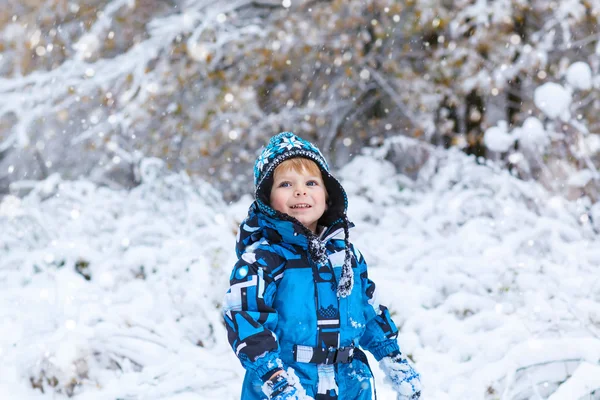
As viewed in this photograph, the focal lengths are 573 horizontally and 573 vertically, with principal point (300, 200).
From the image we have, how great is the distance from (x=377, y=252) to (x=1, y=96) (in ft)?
18.5

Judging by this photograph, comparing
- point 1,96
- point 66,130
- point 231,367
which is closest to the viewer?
point 231,367

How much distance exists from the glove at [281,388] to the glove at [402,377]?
22.1 inches

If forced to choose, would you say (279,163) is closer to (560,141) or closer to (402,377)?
(402,377)

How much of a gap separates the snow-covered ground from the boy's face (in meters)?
1.69

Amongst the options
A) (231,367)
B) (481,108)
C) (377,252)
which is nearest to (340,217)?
Result: (231,367)

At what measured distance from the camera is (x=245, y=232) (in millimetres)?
2289

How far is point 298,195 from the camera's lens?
236cm

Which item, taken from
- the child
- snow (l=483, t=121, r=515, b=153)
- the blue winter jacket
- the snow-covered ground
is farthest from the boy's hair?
snow (l=483, t=121, r=515, b=153)

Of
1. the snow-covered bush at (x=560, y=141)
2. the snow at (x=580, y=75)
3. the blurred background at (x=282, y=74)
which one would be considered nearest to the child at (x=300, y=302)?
the snow-covered bush at (x=560, y=141)

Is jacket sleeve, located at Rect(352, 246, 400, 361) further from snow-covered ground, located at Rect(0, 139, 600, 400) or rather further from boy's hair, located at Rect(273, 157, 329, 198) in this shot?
snow-covered ground, located at Rect(0, 139, 600, 400)

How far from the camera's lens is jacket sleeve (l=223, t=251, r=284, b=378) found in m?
1.98

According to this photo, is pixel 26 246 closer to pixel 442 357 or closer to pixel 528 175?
pixel 442 357

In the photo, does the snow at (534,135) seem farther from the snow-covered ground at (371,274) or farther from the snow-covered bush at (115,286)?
the snow-covered bush at (115,286)

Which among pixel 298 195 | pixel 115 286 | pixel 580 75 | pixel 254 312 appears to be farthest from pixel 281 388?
pixel 580 75
